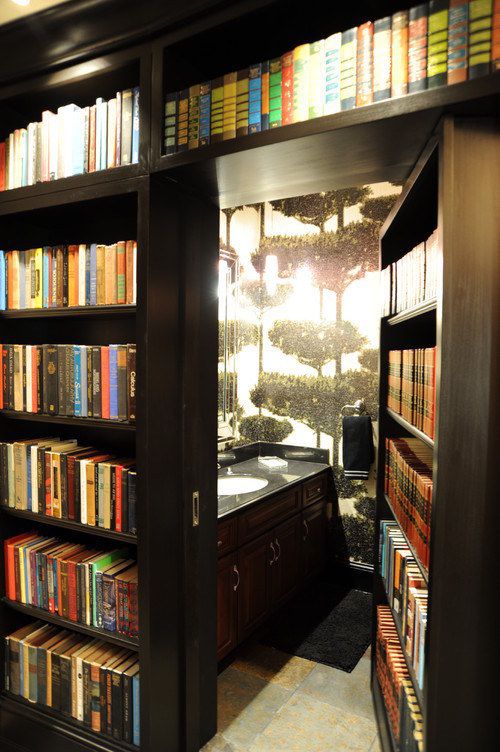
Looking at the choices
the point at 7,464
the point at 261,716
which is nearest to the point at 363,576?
the point at 261,716

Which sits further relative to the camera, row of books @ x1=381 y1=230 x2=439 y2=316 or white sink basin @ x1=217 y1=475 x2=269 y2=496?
white sink basin @ x1=217 y1=475 x2=269 y2=496

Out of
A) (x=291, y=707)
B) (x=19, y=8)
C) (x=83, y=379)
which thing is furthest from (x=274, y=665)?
(x=19, y=8)

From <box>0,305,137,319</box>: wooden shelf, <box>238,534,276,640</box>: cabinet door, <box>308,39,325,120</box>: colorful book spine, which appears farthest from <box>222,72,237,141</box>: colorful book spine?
<box>238,534,276,640</box>: cabinet door

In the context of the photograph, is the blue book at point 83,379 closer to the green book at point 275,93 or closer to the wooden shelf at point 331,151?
the wooden shelf at point 331,151

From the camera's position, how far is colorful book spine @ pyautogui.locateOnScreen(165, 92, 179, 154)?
5.10ft

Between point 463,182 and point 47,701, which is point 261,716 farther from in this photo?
point 463,182

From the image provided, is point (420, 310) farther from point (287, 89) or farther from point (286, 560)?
point (286, 560)

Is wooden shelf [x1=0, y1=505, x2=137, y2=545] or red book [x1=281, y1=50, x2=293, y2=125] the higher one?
red book [x1=281, y1=50, x2=293, y2=125]

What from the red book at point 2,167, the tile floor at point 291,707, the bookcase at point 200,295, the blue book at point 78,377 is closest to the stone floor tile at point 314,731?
the tile floor at point 291,707

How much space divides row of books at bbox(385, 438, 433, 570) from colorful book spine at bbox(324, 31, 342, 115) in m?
1.06

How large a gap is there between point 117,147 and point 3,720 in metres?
2.29

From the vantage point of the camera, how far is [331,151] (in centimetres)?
140

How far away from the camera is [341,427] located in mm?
3473

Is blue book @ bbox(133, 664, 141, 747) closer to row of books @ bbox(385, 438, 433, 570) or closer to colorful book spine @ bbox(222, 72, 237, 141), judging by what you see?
row of books @ bbox(385, 438, 433, 570)
